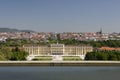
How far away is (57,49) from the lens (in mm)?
35281

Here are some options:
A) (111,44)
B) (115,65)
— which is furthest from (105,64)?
(111,44)

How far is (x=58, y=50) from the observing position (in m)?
35.3

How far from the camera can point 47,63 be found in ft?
63.4

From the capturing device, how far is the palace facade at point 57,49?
34312 mm

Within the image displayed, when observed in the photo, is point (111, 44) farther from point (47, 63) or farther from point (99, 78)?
point (99, 78)

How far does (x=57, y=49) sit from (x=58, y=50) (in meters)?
0.16

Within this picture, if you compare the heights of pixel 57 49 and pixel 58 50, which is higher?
pixel 57 49

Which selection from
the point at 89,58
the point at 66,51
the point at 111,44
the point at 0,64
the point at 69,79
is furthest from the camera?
the point at 111,44

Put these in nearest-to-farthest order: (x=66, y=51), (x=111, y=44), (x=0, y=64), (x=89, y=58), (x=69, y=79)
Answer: (x=69, y=79)
(x=0, y=64)
(x=89, y=58)
(x=66, y=51)
(x=111, y=44)

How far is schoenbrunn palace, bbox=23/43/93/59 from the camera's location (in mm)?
34281

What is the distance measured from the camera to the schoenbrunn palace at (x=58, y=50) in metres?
34.3

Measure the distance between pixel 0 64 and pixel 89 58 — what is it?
762cm

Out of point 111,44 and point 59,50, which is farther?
point 111,44

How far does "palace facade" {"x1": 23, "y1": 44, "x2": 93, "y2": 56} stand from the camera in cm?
3431
